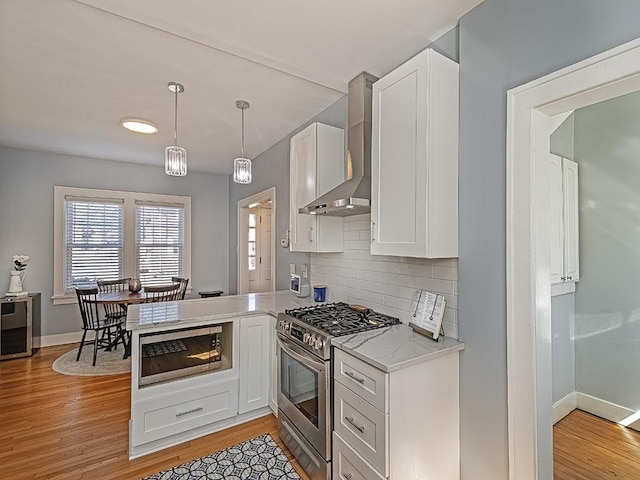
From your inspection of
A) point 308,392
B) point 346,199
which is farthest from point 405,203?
point 308,392

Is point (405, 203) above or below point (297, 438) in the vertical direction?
above

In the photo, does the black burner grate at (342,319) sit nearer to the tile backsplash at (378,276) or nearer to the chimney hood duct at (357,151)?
the tile backsplash at (378,276)

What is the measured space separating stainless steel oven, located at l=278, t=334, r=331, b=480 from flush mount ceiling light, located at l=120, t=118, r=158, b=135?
9.04 ft

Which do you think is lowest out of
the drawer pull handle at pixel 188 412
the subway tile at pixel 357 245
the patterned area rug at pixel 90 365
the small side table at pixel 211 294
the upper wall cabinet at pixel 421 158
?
the patterned area rug at pixel 90 365

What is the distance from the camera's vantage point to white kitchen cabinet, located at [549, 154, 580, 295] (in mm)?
2582

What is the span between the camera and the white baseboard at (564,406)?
2.61 meters

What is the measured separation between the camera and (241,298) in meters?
3.23

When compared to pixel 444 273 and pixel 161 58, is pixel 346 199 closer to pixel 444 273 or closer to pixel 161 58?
pixel 444 273

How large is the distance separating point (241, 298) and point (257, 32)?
7.55ft

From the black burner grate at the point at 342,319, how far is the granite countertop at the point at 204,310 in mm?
383

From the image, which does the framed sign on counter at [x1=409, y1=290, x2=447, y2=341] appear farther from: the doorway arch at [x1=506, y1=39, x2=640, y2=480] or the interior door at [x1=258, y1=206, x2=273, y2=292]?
the interior door at [x1=258, y1=206, x2=273, y2=292]

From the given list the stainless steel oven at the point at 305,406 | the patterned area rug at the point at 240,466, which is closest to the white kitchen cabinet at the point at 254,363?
the stainless steel oven at the point at 305,406

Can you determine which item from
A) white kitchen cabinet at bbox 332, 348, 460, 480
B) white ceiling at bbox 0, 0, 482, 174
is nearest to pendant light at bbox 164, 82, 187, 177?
white ceiling at bbox 0, 0, 482, 174

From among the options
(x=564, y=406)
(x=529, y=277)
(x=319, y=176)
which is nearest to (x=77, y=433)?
(x=319, y=176)
